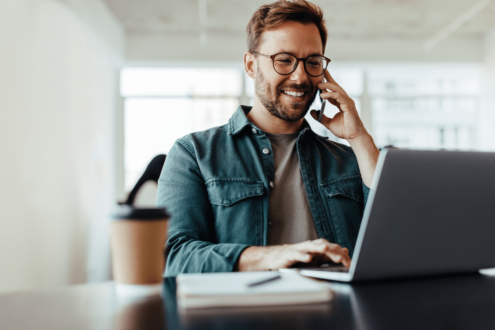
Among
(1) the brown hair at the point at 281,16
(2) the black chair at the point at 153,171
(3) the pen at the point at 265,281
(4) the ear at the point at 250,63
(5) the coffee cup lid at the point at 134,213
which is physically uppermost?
(1) the brown hair at the point at 281,16

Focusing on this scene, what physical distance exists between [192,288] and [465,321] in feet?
1.07

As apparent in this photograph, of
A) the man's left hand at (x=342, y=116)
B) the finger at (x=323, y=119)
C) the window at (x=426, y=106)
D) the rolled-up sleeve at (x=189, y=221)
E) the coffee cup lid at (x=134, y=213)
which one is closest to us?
the coffee cup lid at (x=134, y=213)

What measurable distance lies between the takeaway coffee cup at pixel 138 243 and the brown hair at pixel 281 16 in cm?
112

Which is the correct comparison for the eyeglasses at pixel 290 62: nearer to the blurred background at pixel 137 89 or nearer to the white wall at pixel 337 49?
the blurred background at pixel 137 89

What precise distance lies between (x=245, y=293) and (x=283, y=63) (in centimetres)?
109

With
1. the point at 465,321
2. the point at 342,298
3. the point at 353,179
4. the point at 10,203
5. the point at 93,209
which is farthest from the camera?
the point at 93,209

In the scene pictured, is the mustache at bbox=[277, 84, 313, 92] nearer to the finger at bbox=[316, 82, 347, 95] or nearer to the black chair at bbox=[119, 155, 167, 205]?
the finger at bbox=[316, 82, 347, 95]

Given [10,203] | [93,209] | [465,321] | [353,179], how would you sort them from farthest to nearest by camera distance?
1. [93,209]
2. [10,203]
3. [353,179]
4. [465,321]

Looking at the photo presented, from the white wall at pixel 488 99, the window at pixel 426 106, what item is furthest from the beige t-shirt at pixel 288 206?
the white wall at pixel 488 99

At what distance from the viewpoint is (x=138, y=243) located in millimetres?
610

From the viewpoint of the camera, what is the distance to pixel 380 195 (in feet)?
2.22

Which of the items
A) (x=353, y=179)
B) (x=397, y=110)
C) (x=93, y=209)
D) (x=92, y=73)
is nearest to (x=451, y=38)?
(x=397, y=110)

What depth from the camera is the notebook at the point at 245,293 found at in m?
0.57

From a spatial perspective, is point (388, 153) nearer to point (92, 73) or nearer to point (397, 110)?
point (92, 73)
